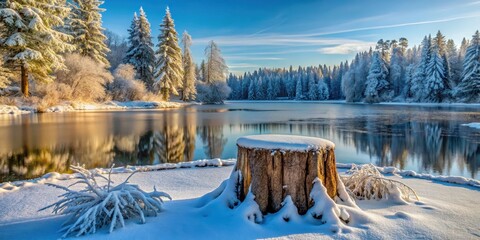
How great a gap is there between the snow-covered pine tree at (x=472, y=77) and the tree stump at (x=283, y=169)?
4906cm

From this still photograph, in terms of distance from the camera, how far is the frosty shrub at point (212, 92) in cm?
5350

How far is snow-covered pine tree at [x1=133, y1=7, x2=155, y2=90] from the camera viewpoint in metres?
41.6

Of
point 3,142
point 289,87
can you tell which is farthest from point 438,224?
point 289,87

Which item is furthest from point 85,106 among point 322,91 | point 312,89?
point 322,91

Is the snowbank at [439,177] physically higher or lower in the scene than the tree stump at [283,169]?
lower

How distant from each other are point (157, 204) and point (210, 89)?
5117 centimetres

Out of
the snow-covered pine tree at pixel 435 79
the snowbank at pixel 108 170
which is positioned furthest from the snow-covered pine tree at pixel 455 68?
the snowbank at pixel 108 170

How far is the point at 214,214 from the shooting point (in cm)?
317

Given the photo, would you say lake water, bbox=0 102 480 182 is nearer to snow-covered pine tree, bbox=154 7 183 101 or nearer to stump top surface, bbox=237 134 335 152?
stump top surface, bbox=237 134 335 152

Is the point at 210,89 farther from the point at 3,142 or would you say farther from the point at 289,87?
the point at 289,87

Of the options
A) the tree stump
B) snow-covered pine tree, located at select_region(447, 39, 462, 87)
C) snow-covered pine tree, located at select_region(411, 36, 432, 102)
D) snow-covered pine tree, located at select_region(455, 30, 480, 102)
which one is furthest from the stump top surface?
snow-covered pine tree, located at select_region(447, 39, 462, 87)

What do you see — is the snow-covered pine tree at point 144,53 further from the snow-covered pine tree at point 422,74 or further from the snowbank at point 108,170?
the snow-covered pine tree at point 422,74

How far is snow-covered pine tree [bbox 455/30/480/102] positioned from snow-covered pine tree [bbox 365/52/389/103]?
41.6 ft

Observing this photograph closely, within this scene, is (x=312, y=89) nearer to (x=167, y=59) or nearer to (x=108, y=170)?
(x=167, y=59)
